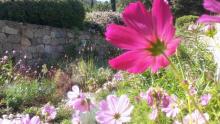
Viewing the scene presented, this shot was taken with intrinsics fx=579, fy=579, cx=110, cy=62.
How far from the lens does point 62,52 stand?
1344 centimetres

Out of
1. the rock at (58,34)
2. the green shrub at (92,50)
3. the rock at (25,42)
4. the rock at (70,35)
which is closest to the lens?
the rock at (25,42)

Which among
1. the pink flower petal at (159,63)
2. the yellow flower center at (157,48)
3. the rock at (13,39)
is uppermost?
the yellow flower center at (157,48)

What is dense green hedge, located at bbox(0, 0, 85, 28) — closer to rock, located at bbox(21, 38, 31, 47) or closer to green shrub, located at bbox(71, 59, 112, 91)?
rock, located at bbox(21, 38, 31, 47)

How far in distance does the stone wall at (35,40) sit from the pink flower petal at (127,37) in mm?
11374

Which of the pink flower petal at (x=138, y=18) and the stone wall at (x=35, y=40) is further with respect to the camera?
the stone wall at (x=35, y=40)

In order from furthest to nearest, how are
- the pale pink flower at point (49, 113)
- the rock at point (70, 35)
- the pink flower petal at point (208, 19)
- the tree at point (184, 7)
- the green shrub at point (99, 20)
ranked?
the tree at point (184, 7)
the green shrub at point (99, 20)
the rock at point (70, 35)
the pale pink flower at point (49, 113)
the pink flower petal at point (208, 19)

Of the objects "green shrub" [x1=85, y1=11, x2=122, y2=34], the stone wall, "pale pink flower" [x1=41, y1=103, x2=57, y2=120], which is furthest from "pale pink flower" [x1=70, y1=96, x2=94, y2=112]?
"green shrub" [x1=85, y1=11, x2=122, y2=34]

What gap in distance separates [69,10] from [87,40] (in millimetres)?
870

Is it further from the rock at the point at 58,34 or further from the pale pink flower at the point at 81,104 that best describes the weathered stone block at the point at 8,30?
the pale pink flower at the point at 81,104

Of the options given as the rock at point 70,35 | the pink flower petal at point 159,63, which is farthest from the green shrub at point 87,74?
the pink flower petal at point 159,63

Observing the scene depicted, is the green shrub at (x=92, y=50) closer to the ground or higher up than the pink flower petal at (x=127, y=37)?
closer to the ground

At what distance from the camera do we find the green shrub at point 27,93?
8.13 metres

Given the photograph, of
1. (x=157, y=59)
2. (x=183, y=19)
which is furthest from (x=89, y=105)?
(x=183, y=19)

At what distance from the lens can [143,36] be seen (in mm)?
999
